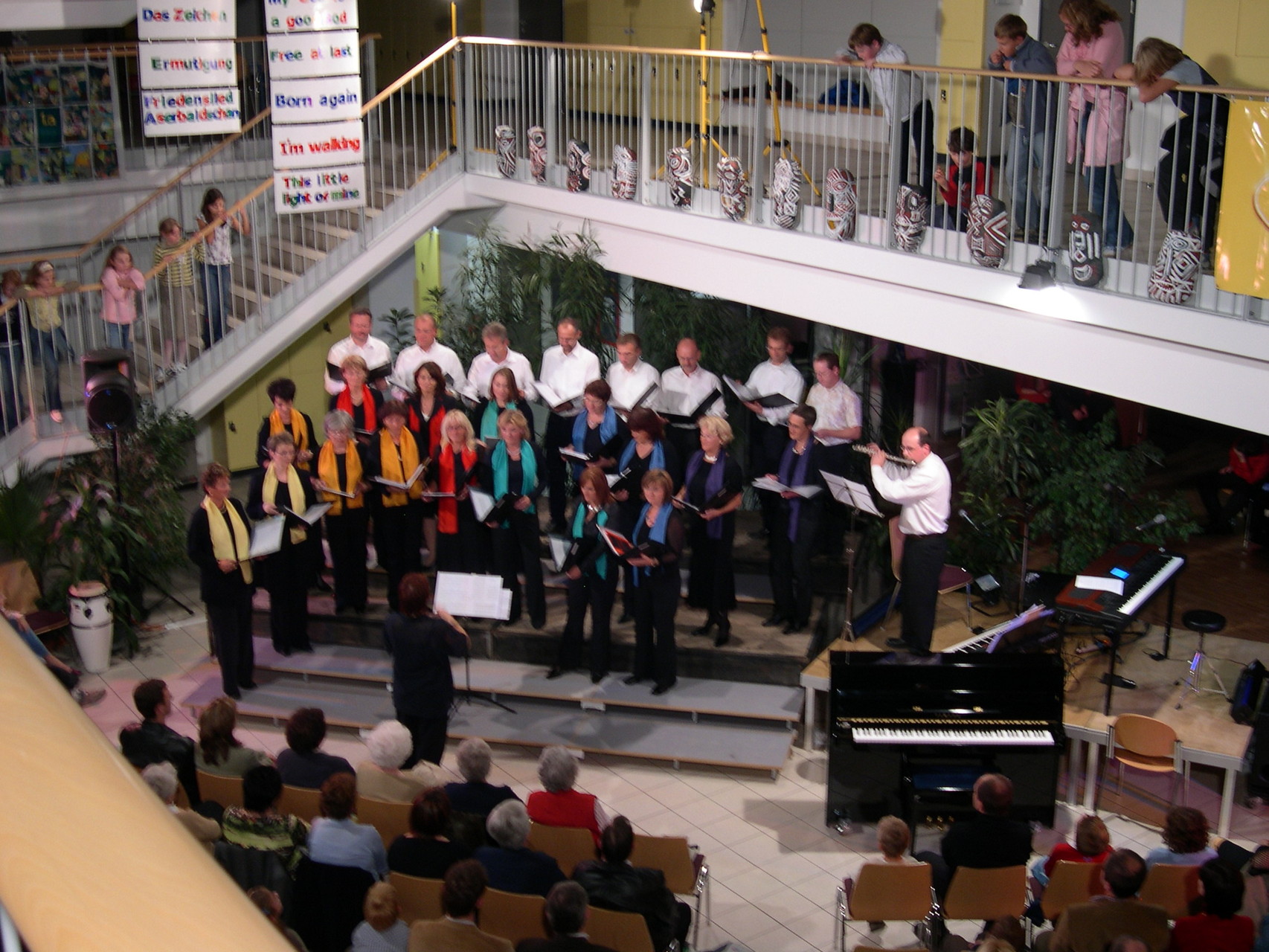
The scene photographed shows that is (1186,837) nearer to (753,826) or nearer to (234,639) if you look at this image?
(753,826)

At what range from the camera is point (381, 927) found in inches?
203

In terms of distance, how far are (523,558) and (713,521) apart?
55.3 inches

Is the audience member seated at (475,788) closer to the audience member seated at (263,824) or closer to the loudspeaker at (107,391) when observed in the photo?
the audience member seated at (263,824)

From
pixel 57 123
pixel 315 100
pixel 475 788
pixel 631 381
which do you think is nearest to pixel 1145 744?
pixel 475 788

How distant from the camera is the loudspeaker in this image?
916 cm

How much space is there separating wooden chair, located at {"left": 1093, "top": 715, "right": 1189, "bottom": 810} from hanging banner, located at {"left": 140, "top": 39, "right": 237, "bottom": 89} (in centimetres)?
749

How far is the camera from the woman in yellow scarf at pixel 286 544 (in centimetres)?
884

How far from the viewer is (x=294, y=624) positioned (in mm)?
9680

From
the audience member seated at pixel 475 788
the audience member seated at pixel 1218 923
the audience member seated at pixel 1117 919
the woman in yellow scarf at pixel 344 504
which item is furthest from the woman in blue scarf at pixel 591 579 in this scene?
the audience member seated at pixel 1218 923

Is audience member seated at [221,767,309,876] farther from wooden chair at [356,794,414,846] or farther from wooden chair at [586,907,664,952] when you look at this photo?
wooden chair at [586,907,664,952]

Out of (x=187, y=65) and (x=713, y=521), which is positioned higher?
(x=187, y=65)

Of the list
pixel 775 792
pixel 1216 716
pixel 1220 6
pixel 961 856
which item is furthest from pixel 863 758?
pixel 1220 6

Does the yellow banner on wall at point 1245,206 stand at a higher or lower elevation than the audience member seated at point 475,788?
higher

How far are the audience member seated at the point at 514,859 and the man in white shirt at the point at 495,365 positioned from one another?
188 inches
